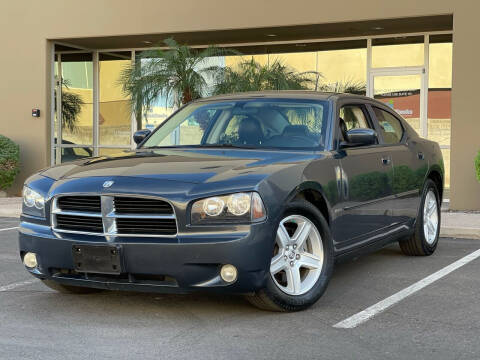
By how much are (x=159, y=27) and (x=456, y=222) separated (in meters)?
6.80

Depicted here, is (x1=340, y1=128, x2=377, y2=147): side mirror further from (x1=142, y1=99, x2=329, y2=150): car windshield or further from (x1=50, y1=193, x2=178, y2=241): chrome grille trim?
(x1=50, y1=193, x2=178, y2=241): chrome grille trim

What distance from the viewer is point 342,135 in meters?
6.49

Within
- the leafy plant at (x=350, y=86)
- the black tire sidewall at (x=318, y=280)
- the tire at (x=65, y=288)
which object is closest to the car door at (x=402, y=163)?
the black tire sidewall at (x=318, y=280)

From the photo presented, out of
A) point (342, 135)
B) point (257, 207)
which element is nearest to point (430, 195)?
point (342, 135)

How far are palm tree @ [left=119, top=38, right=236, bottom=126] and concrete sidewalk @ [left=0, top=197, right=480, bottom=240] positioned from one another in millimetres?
2898

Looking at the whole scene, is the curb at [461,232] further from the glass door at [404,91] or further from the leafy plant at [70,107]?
the leafy plant at [70,107]

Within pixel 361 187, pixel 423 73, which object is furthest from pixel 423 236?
pixel 423 73

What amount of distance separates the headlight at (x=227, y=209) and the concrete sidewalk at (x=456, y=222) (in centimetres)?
550

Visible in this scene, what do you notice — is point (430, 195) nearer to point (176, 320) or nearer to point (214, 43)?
point (176, 320)

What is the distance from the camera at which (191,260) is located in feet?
16.3

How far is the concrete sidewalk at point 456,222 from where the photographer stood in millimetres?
9844

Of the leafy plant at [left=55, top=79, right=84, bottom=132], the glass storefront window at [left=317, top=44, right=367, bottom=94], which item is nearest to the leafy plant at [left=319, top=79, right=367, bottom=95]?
the glass storefront window at [left=317, top=44, right=367, bottom=94]

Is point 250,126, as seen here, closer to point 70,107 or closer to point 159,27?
point 159,27

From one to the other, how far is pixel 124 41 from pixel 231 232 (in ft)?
38.4
